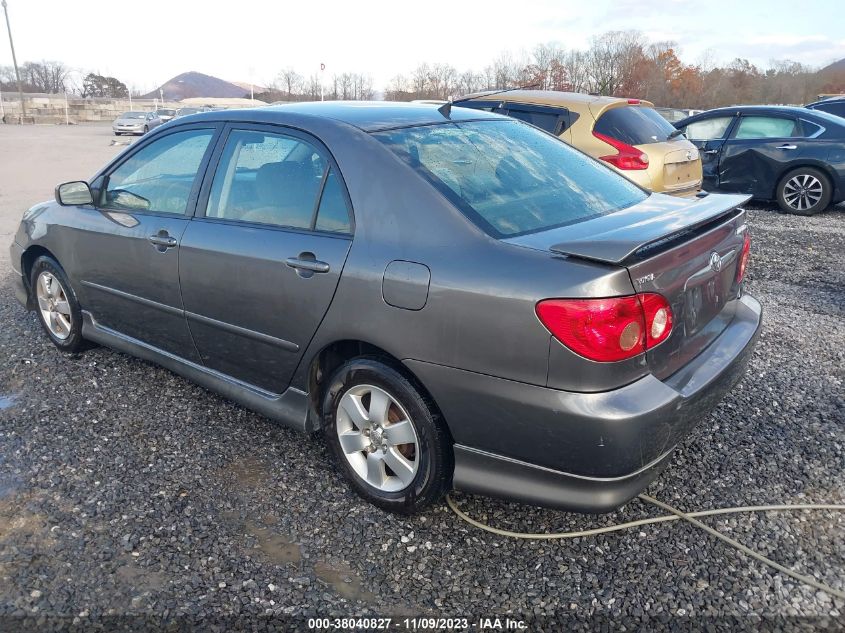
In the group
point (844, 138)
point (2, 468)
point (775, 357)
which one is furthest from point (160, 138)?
point (844, 138)

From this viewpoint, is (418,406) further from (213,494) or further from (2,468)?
(2,468)

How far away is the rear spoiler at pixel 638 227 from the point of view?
227cm

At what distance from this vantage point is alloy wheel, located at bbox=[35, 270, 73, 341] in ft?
14.9

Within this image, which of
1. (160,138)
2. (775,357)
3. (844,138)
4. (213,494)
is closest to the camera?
(213,494)

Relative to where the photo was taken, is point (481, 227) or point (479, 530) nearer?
point (481, 227)

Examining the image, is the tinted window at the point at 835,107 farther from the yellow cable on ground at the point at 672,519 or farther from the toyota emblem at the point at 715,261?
the yellow cable on ground at the point at 672,519

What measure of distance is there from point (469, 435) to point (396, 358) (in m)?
0.41

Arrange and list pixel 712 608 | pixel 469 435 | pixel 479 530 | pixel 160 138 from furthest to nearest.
Answer: pixel 160 138
pixel 479 530
pixel 469 435
pixel 712 608

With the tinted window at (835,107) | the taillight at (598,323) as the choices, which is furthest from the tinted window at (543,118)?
the tinted window at (835,107)

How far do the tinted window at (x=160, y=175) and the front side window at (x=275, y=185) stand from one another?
0.84ft

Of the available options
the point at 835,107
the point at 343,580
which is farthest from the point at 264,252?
the point at 835,107

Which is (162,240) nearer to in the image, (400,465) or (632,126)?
(400,465)

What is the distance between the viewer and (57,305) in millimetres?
4602

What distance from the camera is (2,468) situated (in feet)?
10.7
